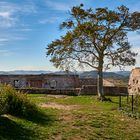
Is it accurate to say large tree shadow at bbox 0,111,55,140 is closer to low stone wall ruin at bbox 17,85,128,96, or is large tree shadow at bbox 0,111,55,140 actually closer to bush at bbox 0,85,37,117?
bush at bbox 0,85,37,117

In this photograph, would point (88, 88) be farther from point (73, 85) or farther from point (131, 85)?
point (73, 85)

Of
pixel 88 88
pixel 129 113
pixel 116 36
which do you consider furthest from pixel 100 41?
pixel 129 113

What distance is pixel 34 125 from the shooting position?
16656mm

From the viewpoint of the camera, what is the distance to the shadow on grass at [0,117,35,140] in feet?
46.5

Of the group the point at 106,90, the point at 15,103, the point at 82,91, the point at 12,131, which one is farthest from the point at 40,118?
the point at 106,90

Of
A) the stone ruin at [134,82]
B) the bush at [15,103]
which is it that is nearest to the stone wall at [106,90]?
the stone ruin at [134,82]

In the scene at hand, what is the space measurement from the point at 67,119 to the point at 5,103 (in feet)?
11.3

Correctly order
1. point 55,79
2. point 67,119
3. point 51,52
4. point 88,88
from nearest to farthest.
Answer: point 67,119, point 51,52, point 88,88, point 55,79

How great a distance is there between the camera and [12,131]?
14859 millimetres

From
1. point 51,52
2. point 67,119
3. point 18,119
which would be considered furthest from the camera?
point 51,52

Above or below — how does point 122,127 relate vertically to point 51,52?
below

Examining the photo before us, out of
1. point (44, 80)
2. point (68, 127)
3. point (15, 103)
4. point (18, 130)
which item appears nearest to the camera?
point (18, 130)

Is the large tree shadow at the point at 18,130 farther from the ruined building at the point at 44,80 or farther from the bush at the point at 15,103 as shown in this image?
the ruined building at the point at 44,80

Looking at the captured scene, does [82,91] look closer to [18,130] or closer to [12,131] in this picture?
[18,130]
